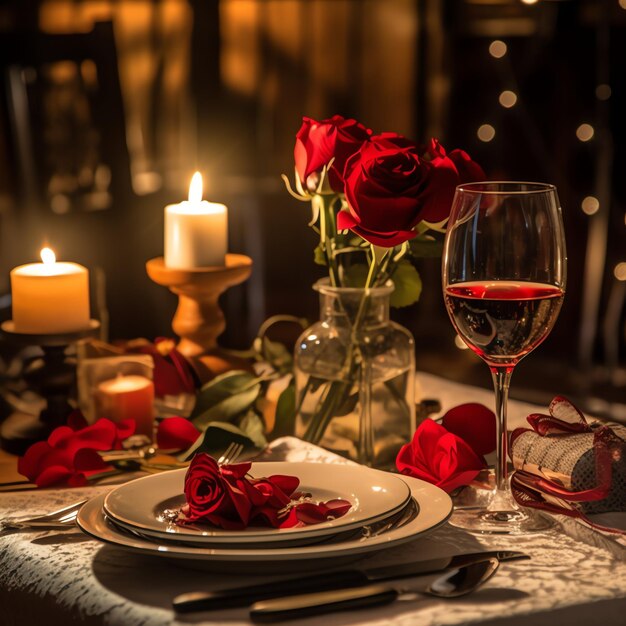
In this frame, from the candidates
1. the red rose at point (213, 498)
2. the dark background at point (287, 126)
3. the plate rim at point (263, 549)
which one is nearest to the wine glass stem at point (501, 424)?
the plate rim at point (263, 549)

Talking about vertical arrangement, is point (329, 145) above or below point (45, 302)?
above

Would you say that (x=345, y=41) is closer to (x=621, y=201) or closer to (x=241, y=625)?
(x=621, y=201)

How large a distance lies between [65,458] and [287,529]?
356mm

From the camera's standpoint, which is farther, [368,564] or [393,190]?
[393,190]

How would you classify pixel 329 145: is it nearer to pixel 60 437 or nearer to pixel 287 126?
pixel 60 437

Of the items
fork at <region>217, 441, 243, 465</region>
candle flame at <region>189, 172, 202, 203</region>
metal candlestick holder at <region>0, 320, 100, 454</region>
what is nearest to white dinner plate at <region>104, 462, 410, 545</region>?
fork at <region>217, 441, 243, 465</region>

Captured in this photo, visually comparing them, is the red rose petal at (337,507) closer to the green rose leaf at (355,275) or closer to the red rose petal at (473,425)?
the red rose petal at (473,425)

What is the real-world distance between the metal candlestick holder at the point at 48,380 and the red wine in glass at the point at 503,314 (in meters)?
0.48

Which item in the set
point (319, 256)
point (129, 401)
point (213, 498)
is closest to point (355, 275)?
point (319, 256)

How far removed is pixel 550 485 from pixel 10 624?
1.36ft

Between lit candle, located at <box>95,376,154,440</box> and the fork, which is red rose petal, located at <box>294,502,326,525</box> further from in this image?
lit candle, located at <box>95,376,154,440</box>

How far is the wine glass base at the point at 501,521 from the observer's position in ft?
2.58

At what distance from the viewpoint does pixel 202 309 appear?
122cm

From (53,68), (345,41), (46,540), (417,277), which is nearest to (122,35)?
(345,41)
